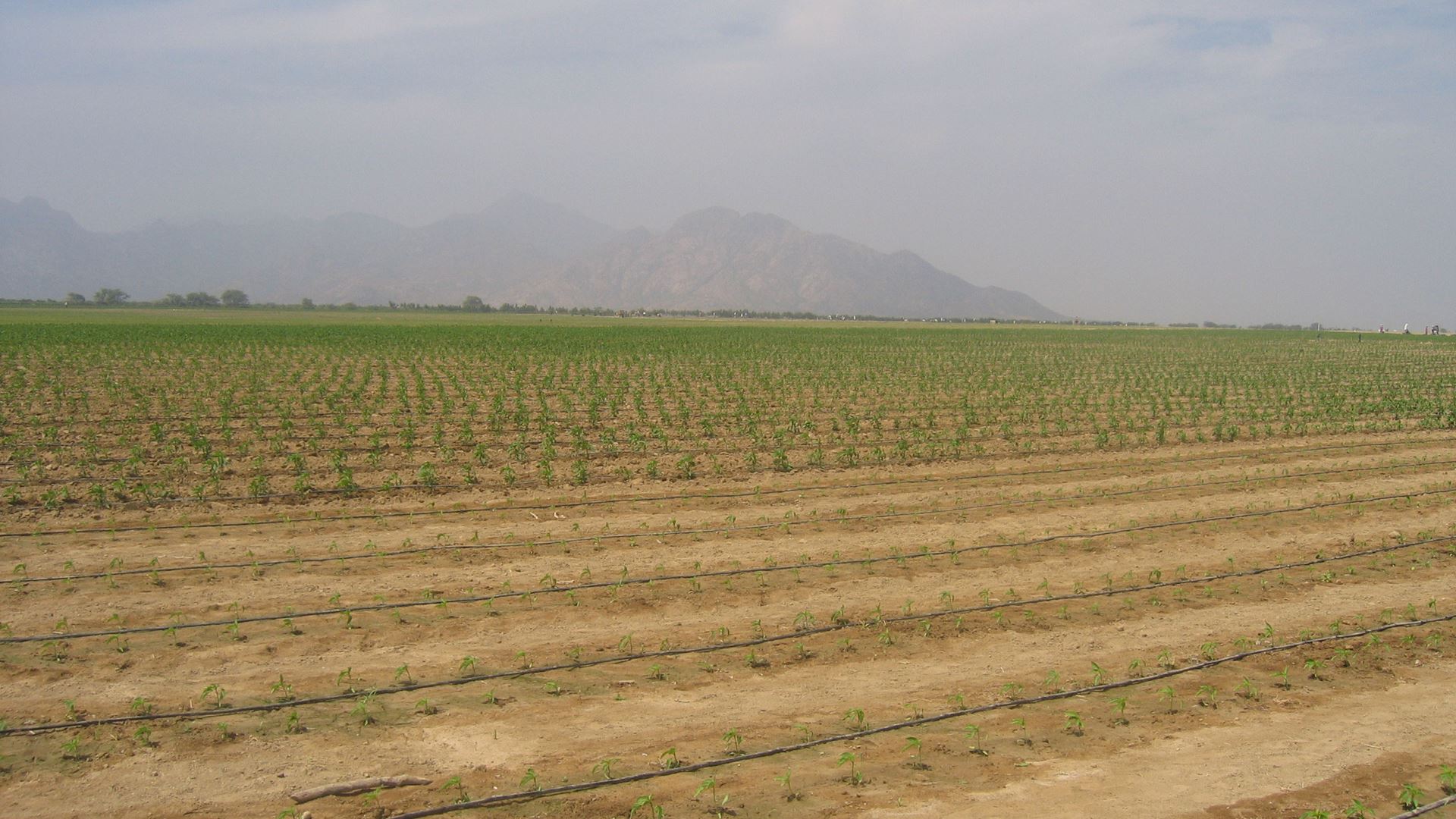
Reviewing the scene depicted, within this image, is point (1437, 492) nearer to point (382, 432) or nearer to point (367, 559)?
point (367, 559)

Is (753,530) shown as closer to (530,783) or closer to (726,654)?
(726,654)

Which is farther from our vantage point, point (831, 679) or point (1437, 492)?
point (1437, 492)

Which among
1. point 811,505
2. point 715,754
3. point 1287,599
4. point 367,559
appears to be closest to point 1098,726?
point 715,754

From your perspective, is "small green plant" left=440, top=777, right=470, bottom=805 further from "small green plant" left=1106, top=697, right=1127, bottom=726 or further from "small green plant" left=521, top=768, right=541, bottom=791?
"small green plant" left=1106, top=697, right=1127, bottom=726

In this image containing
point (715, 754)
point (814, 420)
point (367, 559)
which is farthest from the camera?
point (814, 420)

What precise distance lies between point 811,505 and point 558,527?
385 cm

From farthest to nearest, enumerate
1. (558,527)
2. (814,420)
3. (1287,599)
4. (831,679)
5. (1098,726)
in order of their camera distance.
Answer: (814,420), (558,527), (1287,599), (831,679), (1098,726)

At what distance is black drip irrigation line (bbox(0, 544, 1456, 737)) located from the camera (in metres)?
6.40

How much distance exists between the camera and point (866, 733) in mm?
6410

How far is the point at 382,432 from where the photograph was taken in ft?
60.1

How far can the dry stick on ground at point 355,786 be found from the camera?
5.51 metres

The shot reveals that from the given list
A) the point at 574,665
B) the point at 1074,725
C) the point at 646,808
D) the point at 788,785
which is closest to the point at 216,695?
the point at 574,665

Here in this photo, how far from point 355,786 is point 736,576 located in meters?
4.98

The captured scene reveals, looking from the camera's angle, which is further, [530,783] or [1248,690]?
[1248,690]
